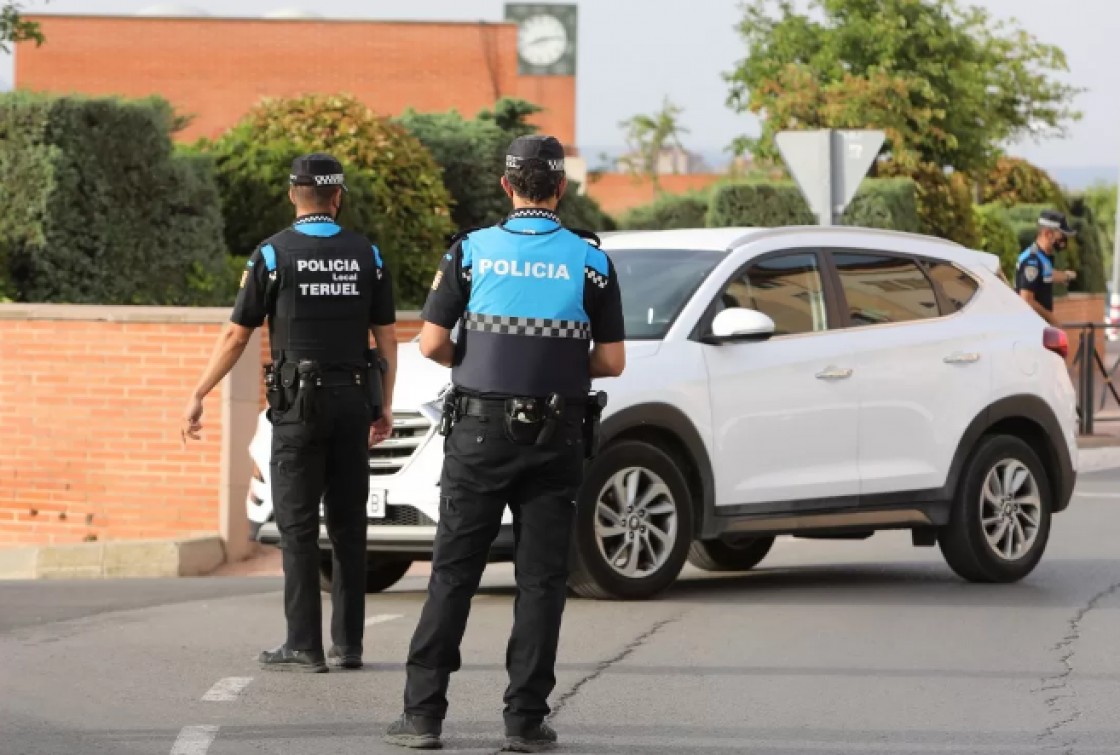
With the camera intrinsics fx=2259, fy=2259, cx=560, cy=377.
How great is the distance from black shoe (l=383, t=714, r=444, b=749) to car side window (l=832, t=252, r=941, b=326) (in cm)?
528

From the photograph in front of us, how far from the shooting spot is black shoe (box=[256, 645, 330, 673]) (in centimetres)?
864

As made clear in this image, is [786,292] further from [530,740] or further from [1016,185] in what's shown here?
[1016,185]

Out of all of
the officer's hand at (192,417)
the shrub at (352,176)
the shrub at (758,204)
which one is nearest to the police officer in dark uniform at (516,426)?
the officer's hand at (192,417)

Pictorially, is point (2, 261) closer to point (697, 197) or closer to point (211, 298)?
point (211, 298)

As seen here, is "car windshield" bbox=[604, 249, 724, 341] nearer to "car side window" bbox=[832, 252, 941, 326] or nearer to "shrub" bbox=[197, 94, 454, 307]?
"car side window" bbox=[832, 252, 941, 326]

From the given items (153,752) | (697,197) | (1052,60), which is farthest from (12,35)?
(1052,60)

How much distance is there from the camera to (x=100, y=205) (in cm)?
1855

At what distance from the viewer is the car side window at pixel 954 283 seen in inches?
482

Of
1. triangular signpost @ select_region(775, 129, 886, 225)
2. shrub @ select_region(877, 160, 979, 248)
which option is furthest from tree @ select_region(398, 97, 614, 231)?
shrub @ select_region(877, 160, 979, 248)

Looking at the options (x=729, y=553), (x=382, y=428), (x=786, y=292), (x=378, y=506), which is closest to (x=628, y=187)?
(x=729, y=553)

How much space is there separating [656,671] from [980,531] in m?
3.67

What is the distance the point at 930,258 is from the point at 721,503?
6.95ft

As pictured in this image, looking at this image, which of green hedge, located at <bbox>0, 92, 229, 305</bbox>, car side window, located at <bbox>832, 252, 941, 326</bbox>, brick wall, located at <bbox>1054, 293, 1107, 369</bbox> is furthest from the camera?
brick wall, located at <bbox>1054, 293, 1107, 369</bbox>

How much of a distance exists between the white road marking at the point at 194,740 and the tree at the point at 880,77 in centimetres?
3074
